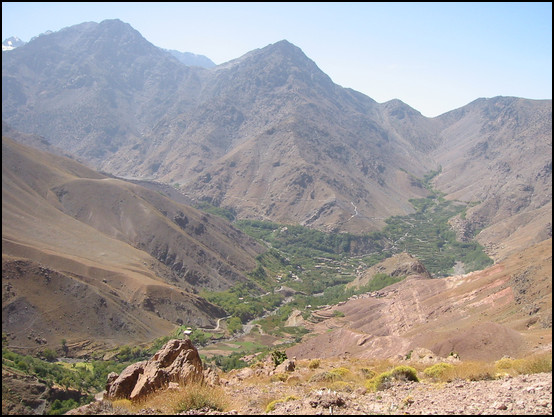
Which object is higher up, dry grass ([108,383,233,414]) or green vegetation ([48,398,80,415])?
dry grass ([108,383,233,414])

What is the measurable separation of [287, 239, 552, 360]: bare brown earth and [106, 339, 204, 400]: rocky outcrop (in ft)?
70.1

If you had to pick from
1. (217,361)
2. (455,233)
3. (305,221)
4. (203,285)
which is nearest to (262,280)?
(203,285)

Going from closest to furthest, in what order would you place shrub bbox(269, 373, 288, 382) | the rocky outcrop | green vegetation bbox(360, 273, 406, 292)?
the rocky outcrop → shrub bbox(269, 373, 288, 382) → green vegetation bbox(360, 273, 406, 292)

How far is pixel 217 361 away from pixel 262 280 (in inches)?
2462

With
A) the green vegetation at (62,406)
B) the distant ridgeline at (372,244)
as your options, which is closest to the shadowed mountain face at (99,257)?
the green vegetation at (62,406)

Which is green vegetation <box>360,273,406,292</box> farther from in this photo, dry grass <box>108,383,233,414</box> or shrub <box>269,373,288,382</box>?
dry grass <box>108,383,233,414</box>

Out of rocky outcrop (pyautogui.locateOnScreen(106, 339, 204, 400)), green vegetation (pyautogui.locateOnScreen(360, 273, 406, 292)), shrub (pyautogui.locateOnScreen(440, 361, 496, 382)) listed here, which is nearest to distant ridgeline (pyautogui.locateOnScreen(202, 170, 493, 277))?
green vegetation (pyautogui.locateOnScreen(360, 273, 406, 292))

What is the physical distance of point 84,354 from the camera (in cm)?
6094

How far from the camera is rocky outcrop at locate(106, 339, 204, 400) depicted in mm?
16141

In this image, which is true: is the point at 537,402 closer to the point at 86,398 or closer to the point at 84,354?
the point at 86,398

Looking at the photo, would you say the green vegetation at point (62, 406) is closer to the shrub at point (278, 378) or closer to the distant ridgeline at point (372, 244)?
the shrub at point (278, 378)

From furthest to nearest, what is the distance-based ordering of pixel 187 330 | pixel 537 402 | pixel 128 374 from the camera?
pixel 187 330, pixel 128 374, pixel 537 402

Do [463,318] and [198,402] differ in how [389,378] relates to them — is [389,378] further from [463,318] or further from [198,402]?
[463,318]

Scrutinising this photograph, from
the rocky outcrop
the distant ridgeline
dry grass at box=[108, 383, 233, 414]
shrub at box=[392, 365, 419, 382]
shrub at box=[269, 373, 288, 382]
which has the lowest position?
the distant ridgeline
